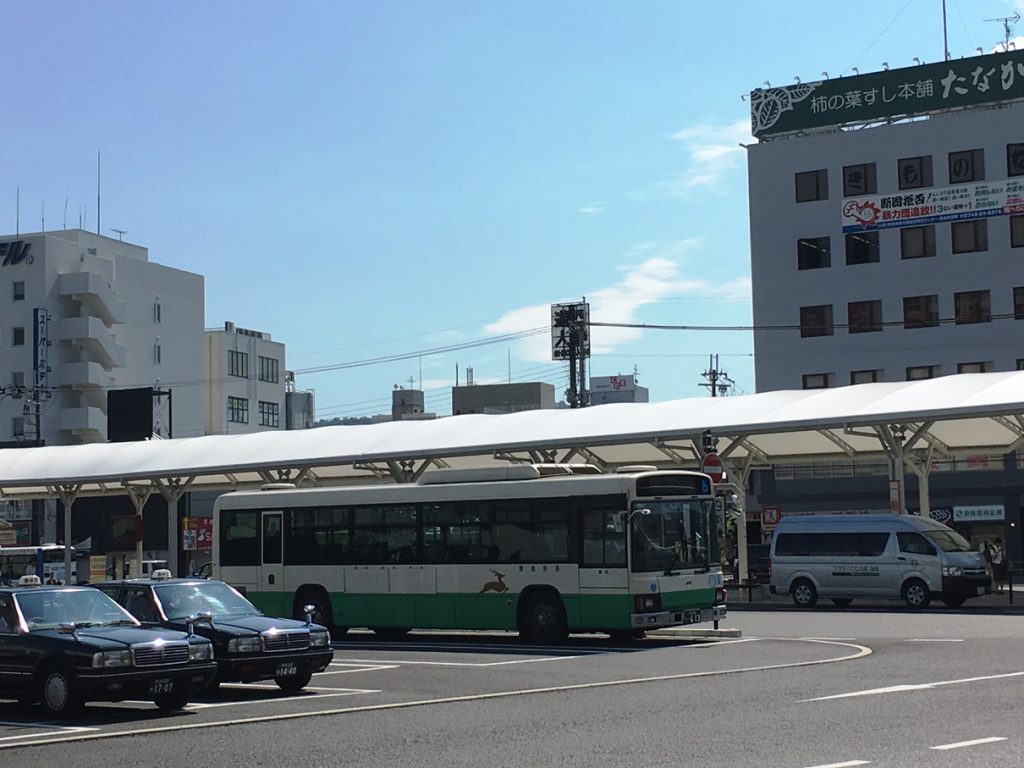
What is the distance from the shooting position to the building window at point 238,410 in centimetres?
11512

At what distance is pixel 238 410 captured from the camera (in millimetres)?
116500

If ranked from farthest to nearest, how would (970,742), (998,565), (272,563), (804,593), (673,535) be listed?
(998,565) < (804,593) < (272,563) < (673,535) < (970,742)

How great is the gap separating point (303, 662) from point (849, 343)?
5498 cm

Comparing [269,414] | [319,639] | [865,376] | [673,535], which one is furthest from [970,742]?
[269,414]

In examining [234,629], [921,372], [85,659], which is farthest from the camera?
[921,372]

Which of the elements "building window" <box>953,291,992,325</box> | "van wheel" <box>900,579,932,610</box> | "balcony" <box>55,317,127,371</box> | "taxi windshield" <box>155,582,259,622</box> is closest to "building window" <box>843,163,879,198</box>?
"building window" <box>953,291,992,325</box>

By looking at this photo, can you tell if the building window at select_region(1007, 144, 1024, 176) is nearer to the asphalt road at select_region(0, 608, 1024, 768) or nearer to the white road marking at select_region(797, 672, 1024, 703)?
the asphalt road at select_region(0, 608, 1024, 768)

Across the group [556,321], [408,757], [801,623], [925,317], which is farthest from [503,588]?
[556,321]

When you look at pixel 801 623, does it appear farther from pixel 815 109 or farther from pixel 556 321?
pixel 556 321

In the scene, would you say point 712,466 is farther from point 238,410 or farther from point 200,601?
point 238,410

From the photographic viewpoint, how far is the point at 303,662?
17141 mm

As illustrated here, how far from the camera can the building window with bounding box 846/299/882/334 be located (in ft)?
224

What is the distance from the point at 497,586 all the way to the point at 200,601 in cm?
786

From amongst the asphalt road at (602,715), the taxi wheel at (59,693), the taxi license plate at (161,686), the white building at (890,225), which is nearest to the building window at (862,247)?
the white building at (890,225)
